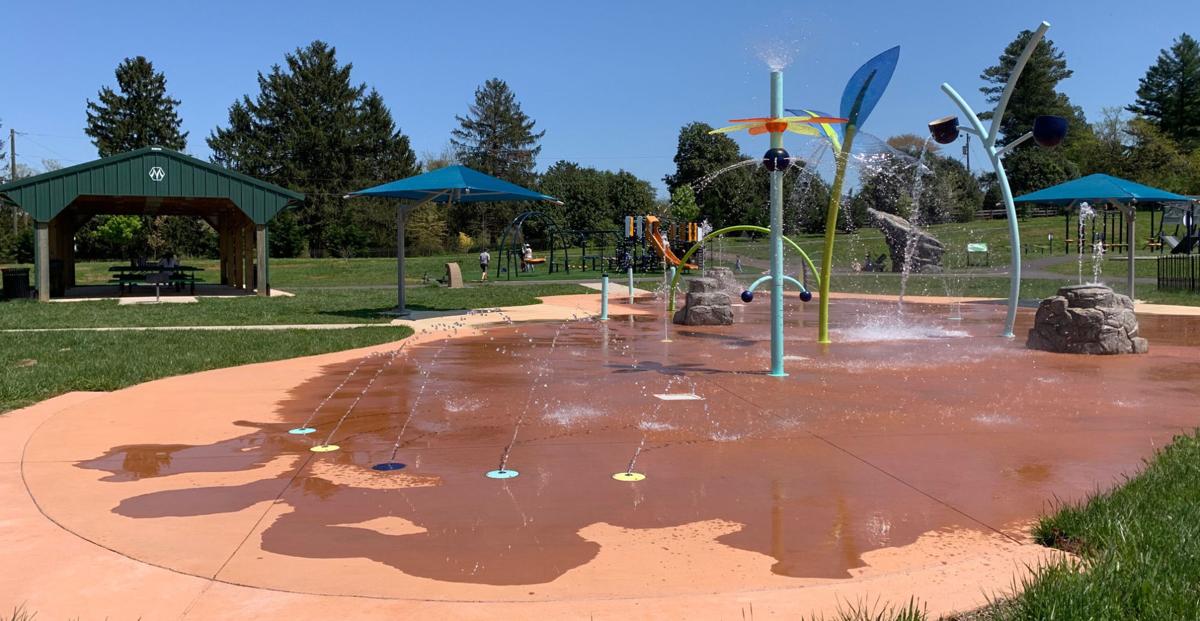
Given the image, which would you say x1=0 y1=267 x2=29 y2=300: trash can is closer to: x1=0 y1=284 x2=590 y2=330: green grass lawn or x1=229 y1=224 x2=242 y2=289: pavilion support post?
x1=0 y1=284 x2=590 y2=330: green grass lawn

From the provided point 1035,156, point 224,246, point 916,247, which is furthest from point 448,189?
point 1035,156

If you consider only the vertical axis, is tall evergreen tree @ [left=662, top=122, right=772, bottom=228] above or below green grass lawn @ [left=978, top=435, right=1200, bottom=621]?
above

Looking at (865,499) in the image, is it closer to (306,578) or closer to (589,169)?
(306,578)

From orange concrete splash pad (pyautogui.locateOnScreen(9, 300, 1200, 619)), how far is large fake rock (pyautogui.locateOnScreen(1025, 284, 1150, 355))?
2.85 ft

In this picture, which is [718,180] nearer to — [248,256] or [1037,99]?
[1037,99]

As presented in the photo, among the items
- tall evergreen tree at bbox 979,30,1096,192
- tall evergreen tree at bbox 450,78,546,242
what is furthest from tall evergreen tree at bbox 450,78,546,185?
tall evergreen tree at bbox 979,30,1096,192

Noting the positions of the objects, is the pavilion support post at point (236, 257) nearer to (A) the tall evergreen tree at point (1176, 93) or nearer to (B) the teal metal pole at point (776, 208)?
(B) the teal metal pole at point (776, 208)

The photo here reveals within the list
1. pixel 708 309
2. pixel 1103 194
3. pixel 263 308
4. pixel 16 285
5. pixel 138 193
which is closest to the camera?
pixel 708 309

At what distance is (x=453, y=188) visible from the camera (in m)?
18.3

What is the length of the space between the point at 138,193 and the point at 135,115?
54.8 meters

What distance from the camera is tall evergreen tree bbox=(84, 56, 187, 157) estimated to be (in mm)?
72062

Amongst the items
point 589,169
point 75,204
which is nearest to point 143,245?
point 75,204

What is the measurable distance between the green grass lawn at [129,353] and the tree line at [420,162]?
48.1 metres

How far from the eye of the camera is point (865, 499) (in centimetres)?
528
